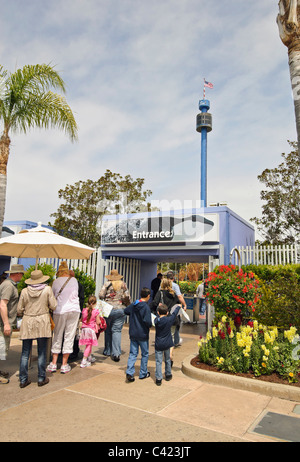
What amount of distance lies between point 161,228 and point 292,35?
688cm

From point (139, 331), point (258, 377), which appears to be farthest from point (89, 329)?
point (258, 377)

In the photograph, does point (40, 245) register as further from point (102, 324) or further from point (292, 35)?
point (292, 35)

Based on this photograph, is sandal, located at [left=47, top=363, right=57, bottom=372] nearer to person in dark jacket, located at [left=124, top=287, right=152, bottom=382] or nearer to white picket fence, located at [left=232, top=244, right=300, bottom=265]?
person in dark jacket, located at [left=124, top=287, right=152, bottom=382]

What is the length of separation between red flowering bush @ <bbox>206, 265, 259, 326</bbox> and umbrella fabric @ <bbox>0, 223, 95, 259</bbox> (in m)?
2.66

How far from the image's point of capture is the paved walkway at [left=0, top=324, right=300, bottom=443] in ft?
11.2

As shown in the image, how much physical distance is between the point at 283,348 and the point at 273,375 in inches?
18.2

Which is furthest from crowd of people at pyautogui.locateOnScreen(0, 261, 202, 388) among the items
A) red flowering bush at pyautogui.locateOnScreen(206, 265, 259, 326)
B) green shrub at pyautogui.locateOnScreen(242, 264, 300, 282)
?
green shrub at pyautogui.locateOnScreen(242, 264, 300, 282)

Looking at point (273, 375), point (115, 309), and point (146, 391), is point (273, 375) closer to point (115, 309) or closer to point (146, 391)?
point (146, 391)

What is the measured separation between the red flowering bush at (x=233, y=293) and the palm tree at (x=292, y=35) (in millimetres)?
3442

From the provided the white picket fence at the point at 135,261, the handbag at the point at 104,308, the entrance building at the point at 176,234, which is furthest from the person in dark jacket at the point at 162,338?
the entrance building at the point at 176,234

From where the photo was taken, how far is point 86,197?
64.8 ft

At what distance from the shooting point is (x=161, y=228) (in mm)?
12180
